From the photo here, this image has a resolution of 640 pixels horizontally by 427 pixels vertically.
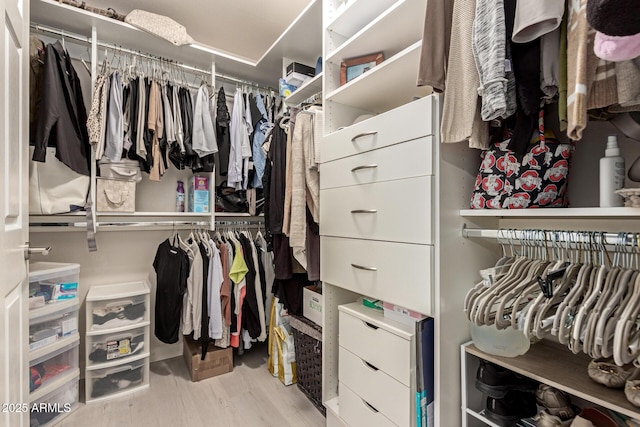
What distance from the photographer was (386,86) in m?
1.46

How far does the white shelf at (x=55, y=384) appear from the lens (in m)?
1.58

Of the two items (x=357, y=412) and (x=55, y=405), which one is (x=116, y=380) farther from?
(x=357, y=412)

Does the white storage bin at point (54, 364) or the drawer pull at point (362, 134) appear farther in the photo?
the white storage bin at point (54, 364)

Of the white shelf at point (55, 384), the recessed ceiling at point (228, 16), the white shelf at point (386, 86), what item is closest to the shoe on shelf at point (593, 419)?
the white shelf at point (386, 86)

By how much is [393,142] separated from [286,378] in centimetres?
170

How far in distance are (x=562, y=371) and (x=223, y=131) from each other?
2.32m

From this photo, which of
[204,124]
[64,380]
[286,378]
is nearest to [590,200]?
[286,378]

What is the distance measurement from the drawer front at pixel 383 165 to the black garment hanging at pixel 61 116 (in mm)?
1458

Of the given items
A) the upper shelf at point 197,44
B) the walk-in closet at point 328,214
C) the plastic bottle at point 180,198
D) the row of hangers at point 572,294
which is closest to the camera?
the row of hangers at point 572,294

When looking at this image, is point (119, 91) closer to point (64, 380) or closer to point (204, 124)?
point (204, 124)

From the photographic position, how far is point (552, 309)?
85 centimetres

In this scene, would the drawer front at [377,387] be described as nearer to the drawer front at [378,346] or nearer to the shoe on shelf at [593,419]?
the drawer front at [378,346]

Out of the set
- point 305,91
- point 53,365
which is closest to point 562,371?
point 305,91

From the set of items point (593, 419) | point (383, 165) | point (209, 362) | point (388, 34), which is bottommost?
point (209, 362)
